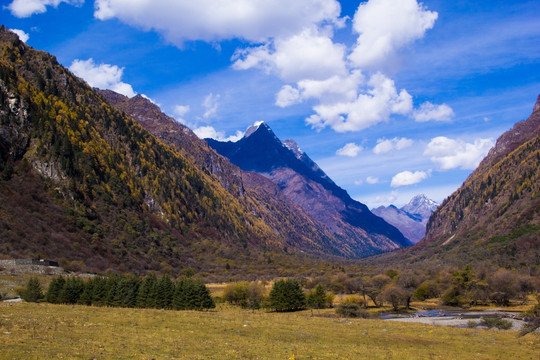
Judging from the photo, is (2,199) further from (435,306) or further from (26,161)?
(435,306)

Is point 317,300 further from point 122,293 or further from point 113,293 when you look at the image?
point 113,293

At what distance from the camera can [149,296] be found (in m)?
79.4

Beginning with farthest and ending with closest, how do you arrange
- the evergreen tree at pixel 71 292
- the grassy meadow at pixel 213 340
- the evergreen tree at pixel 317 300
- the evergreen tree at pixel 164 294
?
the evergreen tree at pixel 317 300 → the evergreen tree at pixel 164 294 → the evergreen tree at pixel 71 292 → the grassy meadow at pixel 213 340

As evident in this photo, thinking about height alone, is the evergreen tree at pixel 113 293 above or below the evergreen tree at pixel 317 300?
above

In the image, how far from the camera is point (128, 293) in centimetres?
7712

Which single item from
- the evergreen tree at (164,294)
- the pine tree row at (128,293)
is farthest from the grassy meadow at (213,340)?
the evergreen tree at (164,294)

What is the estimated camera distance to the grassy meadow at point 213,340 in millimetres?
29641

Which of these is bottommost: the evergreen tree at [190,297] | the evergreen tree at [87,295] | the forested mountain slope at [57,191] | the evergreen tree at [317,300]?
the evergreen tree at [317,300]

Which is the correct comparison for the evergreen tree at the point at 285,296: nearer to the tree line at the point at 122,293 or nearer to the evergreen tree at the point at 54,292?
A: the tree line at the point at 122,293

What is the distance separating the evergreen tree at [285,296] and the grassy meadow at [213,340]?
4730 cm

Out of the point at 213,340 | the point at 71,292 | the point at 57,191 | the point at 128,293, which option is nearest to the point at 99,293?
the point at 71,292

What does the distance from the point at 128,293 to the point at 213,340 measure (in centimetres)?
4334

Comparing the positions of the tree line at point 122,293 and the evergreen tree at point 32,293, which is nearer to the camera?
the evergreen tree at point 32,293

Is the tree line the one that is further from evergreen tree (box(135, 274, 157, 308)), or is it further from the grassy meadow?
the grassy meadow
